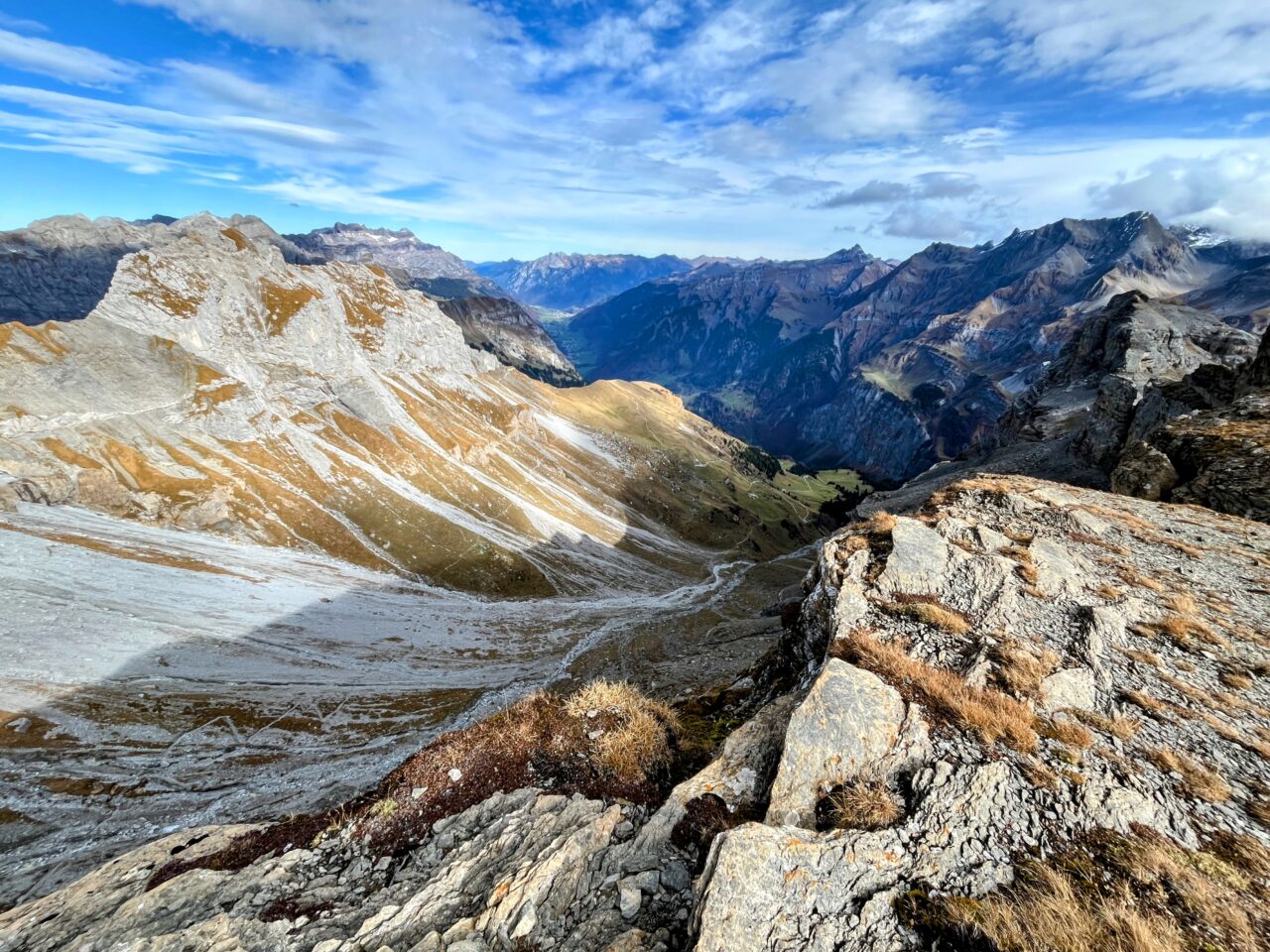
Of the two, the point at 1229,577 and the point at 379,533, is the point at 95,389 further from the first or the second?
the point at 1229,577

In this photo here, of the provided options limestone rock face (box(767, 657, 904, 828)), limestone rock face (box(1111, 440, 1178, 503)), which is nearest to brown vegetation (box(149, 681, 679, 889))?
limestone rock face (box(767, 657, 904, 828))

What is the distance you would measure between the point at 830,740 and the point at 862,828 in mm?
1748

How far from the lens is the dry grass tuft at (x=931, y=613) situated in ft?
48.8

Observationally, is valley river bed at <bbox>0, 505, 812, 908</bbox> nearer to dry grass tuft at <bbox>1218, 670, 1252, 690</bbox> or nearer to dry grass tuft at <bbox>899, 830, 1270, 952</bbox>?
dry grass tuft at <bbox>1218, 670, 1252, 690</bbox>

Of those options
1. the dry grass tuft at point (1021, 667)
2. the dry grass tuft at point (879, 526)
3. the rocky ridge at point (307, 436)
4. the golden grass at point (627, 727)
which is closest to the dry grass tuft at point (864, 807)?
the golden grass at point (627, 727)

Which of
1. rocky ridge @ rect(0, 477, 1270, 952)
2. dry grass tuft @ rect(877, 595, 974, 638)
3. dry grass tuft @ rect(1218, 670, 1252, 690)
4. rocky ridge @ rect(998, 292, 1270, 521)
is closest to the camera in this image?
rocky ridge @ rect(0, 477, 1270, 952)

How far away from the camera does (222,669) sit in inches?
1992

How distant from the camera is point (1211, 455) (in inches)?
1178

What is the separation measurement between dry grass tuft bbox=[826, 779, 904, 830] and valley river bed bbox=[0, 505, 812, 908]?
85.0ft

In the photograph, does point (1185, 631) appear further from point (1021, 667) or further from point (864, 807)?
point (864, 807)

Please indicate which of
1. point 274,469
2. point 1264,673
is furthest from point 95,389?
point 1264,673

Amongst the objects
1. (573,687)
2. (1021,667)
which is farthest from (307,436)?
(1021,667)

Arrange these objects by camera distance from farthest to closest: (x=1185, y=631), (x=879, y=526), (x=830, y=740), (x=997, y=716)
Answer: (x=879, y=526) < (x=1185, y=631) < (x=997, y=716) < (x=830, y=740)

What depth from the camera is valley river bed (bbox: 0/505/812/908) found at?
34.6 metres
